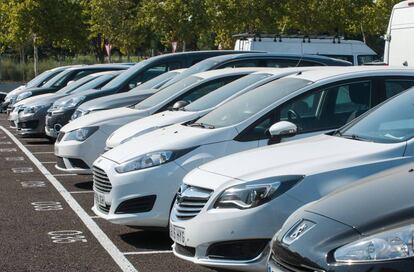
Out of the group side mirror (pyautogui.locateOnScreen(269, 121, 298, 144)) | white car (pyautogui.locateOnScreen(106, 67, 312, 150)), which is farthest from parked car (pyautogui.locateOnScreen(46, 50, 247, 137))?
side mirror (pyautogui.locateOnScreen(269, 121, 298, 144))

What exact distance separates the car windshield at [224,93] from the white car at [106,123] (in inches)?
42.3

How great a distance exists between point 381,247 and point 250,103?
4.23 meters

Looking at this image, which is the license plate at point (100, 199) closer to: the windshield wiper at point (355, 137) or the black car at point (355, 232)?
the windshield wiper at point (355, 137)

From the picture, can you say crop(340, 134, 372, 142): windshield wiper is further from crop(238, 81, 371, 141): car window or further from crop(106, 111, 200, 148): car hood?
Answer: crop(106, 111, 200, 148): car hood

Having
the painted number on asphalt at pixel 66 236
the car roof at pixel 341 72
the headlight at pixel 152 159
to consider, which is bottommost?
the painted number on asphalt at pixel 66 236

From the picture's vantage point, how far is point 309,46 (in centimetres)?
2191

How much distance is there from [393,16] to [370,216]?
38.8 ft

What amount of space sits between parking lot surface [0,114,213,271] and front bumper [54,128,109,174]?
334 mm

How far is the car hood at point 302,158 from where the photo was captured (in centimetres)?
581

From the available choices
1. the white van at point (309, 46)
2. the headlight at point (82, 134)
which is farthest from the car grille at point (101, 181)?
the white van at point (309, 46)

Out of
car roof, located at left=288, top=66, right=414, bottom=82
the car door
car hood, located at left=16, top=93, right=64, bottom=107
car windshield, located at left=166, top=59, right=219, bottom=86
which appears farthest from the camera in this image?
car hood, located at left=16, top=93, right=64, bottom=107

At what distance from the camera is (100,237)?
8148mm

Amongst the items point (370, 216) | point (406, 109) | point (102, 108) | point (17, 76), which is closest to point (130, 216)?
point (406, 109)

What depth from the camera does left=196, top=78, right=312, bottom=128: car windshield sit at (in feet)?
25.3
